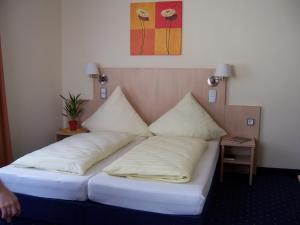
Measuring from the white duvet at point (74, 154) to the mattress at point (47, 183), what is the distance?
0.19 feet

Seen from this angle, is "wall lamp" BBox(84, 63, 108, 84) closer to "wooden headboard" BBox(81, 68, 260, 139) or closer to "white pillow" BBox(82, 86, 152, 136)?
"wooden headboard" BBox(81, 68, 260, 139)

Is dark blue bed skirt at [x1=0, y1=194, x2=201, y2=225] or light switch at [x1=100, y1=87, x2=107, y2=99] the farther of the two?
light switch at [x1=100, y1=87, x2=107, y2=99]

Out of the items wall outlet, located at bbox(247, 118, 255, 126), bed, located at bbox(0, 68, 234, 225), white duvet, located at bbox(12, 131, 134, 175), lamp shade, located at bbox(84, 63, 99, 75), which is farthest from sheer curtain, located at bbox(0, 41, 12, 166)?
wall outlet, located at bbox(247, 118, 255, 126)

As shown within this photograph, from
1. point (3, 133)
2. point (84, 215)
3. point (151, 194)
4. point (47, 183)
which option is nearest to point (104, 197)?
point (84, 215)

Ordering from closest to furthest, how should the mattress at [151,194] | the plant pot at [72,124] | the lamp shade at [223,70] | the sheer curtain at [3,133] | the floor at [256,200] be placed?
the mattress at [151,194]
the floor at [256,200]
the sheer curtain at [3,133]
the lamp shade at [223,70]
the plant pot at [72,124]

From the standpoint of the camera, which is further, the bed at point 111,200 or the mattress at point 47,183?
the mattress at point 47,183

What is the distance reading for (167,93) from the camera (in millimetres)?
4109

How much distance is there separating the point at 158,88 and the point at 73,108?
3.95ft

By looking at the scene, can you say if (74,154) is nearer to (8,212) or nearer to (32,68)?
(8,212)

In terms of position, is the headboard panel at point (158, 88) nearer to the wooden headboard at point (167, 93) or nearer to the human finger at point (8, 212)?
the wooden headboard at point (167, 93)

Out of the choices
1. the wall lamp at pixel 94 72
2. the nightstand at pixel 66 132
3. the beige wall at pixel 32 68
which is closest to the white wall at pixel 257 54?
the wall lamp at pixel 94 72

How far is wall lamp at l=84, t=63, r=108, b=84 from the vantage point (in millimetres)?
4176

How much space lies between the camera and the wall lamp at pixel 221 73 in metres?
3.71

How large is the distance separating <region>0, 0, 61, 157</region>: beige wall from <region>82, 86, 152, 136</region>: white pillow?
1.91ft
